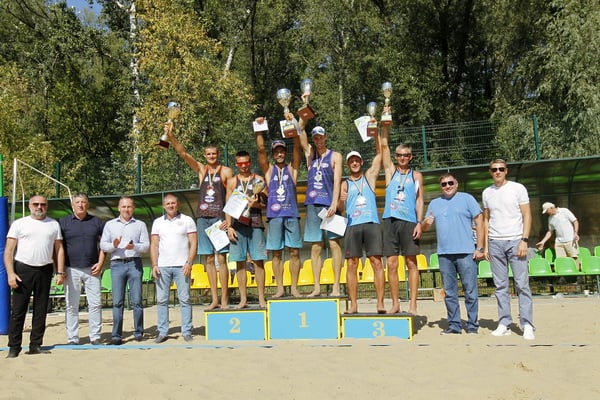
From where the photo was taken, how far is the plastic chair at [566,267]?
9.27 m

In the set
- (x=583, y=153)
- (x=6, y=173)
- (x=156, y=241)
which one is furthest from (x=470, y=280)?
(x=6, y=173)

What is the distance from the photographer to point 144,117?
18672 mm

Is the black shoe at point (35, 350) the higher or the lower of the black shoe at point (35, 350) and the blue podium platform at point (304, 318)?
the lower

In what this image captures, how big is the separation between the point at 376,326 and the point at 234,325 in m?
1.48

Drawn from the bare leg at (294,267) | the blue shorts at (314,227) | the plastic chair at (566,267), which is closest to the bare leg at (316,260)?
the blue shorts at (314,227)

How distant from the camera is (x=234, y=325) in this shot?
600 centimetres

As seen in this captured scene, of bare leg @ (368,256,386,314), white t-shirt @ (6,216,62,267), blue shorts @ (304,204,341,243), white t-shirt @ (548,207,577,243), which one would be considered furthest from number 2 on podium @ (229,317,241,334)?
white t-shirt @ (548,207,577,243)

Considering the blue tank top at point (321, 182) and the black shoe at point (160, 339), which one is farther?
the black shoe at point (160, 339)

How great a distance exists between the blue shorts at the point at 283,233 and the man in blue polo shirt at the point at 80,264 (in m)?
1.87

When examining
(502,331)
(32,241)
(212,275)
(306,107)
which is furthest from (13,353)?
(502,331)

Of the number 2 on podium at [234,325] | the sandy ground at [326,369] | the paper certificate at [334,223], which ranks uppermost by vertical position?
the paper certificate at [334,223]

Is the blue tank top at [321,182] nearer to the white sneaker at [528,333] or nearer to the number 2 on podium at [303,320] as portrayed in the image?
the number 2 on podium at [303,320]

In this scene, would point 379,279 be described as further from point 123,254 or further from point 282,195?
point 123,254

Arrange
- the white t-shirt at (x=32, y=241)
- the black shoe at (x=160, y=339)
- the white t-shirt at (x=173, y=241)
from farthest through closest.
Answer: the white t-shirt at (x=173, y=241) < the black shoe at (x=160, y=339) < the white t-shirt at (x=32, y=241)
